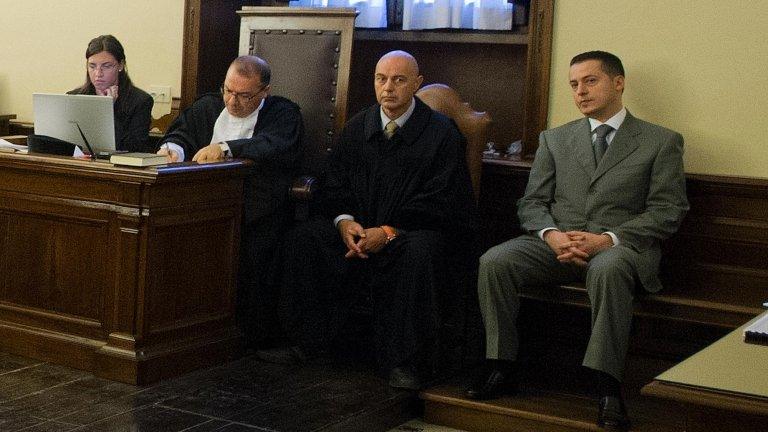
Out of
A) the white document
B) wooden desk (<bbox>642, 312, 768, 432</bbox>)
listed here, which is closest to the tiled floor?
the white document

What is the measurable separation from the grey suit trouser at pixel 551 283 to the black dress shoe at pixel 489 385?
2.7 inches

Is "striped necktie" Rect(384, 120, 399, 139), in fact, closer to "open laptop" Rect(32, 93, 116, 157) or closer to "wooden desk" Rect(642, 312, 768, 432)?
"open laptop" Rect(32, 93, 116, 157)

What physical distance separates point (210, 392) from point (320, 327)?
582 mm

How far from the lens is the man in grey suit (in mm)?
3619

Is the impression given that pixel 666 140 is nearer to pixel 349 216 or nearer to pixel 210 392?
pixel 349 216

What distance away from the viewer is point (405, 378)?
3.90m

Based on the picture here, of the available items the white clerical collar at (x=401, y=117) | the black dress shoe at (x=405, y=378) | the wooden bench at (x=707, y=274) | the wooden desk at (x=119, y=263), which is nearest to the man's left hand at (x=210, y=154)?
the wooden desk at (x=119, y=263)

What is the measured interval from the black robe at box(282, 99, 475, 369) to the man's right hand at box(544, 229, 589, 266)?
1.36 feet

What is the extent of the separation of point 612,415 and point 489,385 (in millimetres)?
459

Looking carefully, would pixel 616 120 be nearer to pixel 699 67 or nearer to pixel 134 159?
pixel 699 67

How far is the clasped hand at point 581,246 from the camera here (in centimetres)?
379

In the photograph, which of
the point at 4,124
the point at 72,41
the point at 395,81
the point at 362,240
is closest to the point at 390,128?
the point at 395,81

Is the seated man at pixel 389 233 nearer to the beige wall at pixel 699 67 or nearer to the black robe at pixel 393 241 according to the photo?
the black robe at pixel 393 241

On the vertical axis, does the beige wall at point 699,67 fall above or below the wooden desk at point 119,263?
above
